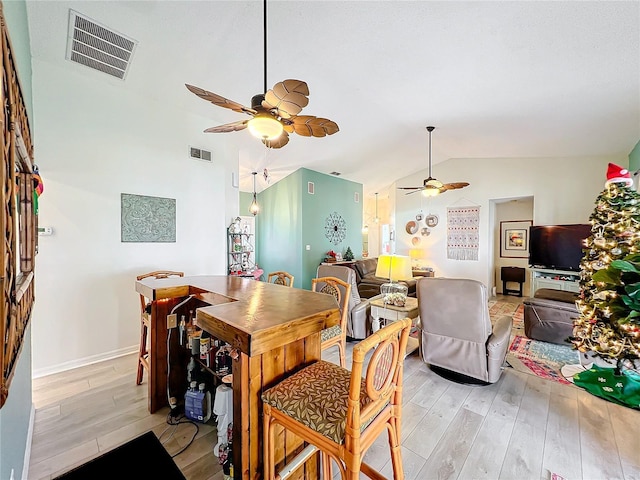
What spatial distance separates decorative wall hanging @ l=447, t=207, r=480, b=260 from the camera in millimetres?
6281

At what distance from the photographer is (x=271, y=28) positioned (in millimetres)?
2336

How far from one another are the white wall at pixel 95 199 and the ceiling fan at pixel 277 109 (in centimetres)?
196

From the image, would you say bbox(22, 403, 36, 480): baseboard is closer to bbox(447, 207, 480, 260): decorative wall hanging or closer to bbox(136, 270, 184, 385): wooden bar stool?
bbox(136, 270, 184, 385): wooden bar stool

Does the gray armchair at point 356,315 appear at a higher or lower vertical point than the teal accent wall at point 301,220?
lower

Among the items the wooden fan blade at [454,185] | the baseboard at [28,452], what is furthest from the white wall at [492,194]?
the baseboard at [28,452]

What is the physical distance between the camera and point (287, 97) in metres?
1.71

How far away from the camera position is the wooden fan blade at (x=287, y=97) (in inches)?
63.9

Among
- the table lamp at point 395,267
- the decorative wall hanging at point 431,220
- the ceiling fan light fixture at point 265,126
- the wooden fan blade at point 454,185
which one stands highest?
the wooden fan blade at point 454,185

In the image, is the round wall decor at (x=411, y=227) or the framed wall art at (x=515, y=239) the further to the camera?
the round wall decor at (x=411, y=227)

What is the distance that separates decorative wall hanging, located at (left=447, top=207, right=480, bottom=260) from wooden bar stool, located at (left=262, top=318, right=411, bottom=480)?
605 centimetres

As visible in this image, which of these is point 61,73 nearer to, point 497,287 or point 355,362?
point 355,362

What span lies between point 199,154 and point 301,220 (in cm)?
266

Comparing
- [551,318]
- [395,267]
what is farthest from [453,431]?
[551,318]

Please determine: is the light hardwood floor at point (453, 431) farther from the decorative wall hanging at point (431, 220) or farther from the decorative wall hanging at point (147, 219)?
the decorative wall hanging at point (431, 220)
